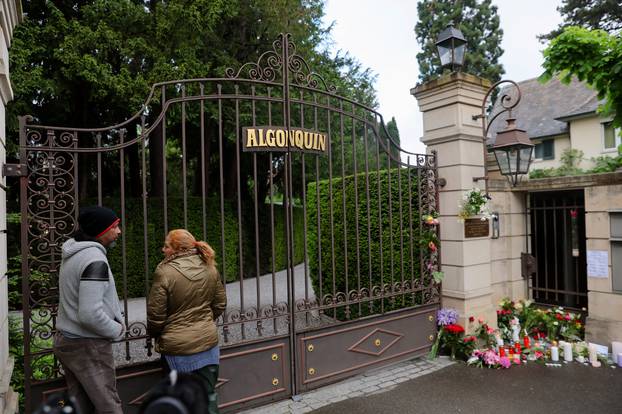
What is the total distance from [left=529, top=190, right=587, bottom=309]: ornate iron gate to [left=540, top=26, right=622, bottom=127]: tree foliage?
4.62 feet

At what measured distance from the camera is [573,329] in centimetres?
584

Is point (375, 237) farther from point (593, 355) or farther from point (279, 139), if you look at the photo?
point (593, 355)

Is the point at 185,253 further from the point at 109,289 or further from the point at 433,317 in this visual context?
the point at 433,317

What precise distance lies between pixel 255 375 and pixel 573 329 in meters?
4.73

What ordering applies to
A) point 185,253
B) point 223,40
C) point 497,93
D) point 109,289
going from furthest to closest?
point 497,93 → point 223,40 → point 185,253 → point 109,289

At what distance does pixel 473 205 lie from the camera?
201 inches

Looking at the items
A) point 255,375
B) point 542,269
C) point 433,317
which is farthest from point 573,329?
point 255,375

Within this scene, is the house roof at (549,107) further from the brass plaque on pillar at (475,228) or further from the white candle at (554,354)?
the white candle at (554,354)

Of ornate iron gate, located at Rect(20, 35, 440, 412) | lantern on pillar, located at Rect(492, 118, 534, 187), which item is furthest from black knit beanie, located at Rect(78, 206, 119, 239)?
lantern on pillar, located at Rect(492, 118, 534, 187)

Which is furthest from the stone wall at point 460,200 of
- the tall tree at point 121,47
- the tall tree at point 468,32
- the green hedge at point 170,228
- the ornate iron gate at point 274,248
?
the tall tree at point 468,32

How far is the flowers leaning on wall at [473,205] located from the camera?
5.10 m

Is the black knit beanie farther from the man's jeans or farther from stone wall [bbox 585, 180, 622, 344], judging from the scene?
stone wall [bbox 585, 180, 622, 344]

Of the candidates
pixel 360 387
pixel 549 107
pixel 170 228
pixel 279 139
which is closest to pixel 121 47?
pixel 170 228

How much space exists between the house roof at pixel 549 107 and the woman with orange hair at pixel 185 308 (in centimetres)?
1743
